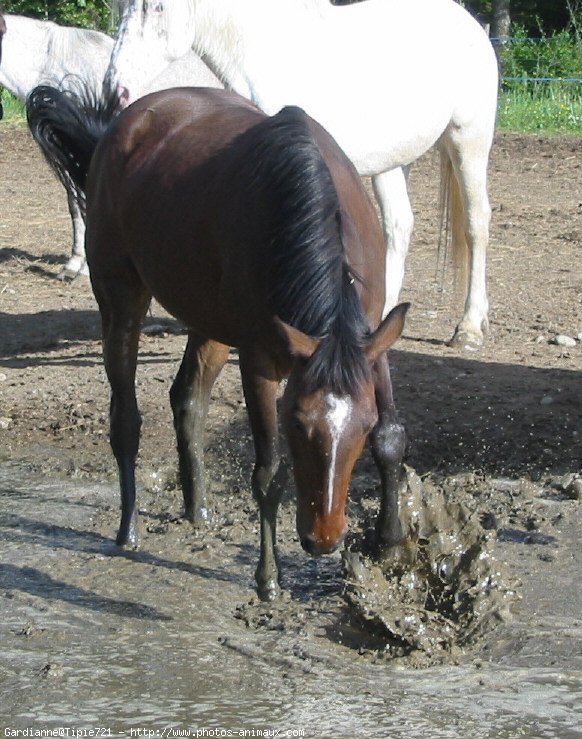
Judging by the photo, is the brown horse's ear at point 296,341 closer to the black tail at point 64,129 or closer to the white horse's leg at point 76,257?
the black tail at point 64,129

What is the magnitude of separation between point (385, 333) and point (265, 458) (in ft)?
2.44

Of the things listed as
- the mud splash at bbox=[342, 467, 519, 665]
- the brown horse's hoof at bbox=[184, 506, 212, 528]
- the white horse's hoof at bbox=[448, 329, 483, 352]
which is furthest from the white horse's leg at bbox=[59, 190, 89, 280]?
the mud splash at bbox=[342, 467, 519, 665]

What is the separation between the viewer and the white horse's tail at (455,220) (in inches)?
290

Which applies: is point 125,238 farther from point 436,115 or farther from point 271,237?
point 436,115

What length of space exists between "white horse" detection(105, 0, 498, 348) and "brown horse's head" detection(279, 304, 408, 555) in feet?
10.2

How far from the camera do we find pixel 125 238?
4.53m

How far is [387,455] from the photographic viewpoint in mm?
3986

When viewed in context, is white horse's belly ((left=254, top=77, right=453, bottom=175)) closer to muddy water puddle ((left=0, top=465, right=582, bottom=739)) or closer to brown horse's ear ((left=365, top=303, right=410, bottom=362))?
muddy water puddle ((left=0, top=465, right=582, bottom=739))

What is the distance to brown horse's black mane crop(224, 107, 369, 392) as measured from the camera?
3320 millimetres

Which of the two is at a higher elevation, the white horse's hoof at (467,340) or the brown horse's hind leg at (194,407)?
the brown horse's hind leg at (194,407)

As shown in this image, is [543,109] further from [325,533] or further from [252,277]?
[325,533]

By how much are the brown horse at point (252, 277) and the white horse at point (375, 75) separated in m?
1.30

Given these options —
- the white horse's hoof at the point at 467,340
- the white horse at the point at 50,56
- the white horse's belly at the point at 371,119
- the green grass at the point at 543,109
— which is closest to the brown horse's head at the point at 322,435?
the white horse's belly at the point at 371,119

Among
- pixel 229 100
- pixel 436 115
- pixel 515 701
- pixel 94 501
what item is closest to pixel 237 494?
pixel 94 501
